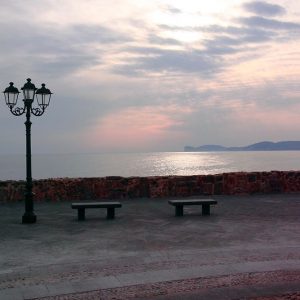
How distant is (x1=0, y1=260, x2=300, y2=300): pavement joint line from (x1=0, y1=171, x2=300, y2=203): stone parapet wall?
11.0 metres

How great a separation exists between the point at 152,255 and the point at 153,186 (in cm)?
1030

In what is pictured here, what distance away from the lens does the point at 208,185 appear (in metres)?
19.5

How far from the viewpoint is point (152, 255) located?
8648 millimetres

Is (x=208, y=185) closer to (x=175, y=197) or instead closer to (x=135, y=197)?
(x=175, y=197)

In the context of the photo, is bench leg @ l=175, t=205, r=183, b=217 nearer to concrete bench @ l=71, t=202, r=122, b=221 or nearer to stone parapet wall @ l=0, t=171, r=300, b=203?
concrete bench @ l=71, t=202, r=122, b=221

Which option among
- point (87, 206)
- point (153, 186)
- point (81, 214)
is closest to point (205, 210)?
point (87, 206)

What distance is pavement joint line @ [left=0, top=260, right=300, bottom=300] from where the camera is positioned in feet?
21.0

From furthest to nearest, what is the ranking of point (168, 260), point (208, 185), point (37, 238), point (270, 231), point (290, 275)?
point (208, 185) → point (270, 231) → point (37, 238) → point (168, 260) → point (290, 275)

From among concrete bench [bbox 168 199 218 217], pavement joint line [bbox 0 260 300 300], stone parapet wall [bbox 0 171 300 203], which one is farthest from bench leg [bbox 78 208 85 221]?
pavement joint line [bbox 0 260 300 300]

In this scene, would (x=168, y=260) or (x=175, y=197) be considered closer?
(x=168, y=260)

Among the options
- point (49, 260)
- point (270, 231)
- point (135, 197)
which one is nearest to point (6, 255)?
point (49, 260)

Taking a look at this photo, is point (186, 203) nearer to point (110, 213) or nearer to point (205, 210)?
point (205, 210)

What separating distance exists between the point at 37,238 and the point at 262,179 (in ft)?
39.3

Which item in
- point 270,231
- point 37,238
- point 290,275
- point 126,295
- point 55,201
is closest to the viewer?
point 126,295
